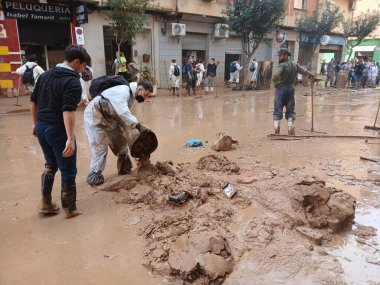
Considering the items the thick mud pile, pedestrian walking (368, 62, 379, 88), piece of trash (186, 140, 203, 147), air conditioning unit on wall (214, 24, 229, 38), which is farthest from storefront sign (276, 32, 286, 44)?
the thick mud pile

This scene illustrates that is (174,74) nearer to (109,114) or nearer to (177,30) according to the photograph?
(177,30)

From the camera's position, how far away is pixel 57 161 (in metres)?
3.34

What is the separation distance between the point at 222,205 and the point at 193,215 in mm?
341

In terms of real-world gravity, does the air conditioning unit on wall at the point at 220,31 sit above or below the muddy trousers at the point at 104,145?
above

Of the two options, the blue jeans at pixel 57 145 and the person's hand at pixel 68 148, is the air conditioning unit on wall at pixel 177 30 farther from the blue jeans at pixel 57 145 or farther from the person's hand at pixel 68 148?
the person's hand at pixel 68 148

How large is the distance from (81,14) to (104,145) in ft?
38.5

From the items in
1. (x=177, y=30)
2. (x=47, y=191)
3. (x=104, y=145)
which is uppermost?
(x=177, y=30)

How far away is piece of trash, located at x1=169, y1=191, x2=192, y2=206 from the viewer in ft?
11.3

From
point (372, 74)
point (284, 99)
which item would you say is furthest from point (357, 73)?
point (284, 99)

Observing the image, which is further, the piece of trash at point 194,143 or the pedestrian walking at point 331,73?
the pedestrian walking at point 331,73

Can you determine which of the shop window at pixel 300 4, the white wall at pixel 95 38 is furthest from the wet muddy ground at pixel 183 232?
the shop window at pixel 300 4

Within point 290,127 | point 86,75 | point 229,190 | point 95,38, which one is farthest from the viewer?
point 95,38

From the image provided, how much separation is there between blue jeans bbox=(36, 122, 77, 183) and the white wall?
41.3 feet

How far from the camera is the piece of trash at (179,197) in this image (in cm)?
345
